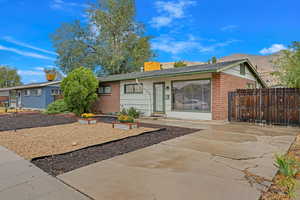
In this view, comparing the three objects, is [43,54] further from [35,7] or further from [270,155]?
[270,155]

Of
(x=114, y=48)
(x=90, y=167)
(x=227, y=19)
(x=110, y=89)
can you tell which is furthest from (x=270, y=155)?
(x=114, y=48)

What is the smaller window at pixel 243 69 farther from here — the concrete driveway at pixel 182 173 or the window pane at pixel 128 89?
the window pane at pixel 128 89

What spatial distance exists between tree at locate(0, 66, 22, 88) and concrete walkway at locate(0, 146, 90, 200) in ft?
171

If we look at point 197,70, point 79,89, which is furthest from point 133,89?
point 197,70

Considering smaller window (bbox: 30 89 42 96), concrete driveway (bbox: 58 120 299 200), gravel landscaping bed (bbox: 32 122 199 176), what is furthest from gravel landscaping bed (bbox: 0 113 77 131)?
smaller window (bbox: 30 89 42 96)

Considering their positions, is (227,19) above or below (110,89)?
above

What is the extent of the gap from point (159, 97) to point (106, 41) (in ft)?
45.8

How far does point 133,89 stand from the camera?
1202 centimetres

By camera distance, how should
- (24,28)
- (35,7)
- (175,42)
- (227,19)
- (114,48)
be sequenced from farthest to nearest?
(175,42)
(114,48)
(24,28)
(227,19)
(35,7)

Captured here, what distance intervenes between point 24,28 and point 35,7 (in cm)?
463

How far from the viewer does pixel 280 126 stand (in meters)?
7.20

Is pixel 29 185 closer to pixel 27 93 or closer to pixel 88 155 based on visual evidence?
pixel 88 155

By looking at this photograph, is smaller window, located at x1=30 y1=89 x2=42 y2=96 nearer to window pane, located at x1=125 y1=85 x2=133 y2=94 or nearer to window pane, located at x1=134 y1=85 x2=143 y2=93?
window pane, located at x1=125 y1=85 x2=133 y2=94

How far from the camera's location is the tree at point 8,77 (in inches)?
1706
